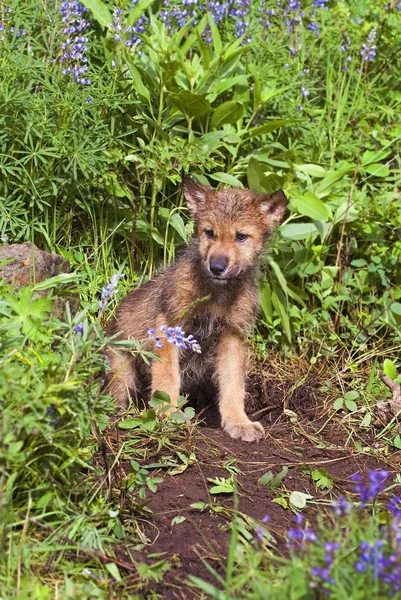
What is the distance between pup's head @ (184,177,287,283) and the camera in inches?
219

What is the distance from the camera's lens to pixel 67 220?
618 cm

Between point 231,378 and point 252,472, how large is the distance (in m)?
1.07

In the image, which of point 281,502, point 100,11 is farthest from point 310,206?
point 281,502

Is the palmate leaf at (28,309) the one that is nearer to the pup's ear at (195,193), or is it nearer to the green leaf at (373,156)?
the pup's ear at (195,193)

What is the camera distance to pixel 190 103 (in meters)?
6.05

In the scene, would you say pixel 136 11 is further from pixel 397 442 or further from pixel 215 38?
pixel 397 442

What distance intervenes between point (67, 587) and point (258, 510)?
1.27 metres

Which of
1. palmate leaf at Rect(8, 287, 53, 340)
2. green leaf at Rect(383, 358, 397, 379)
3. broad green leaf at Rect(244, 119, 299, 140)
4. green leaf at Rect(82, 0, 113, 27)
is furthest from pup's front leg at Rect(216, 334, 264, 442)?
green leaf at Rect(82, 0, 113, 27)

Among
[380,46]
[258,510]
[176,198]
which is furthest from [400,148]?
[258,510]

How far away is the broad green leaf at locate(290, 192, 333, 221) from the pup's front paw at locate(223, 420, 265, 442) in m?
1.63

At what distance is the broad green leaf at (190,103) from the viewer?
5.96 m

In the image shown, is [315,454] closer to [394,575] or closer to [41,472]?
[41,472]

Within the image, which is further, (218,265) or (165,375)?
(165,375)

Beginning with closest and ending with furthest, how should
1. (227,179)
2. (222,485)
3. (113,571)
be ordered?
(113,571) < (222,485) < (227,179)
